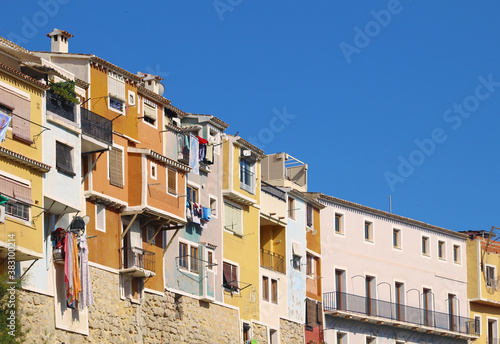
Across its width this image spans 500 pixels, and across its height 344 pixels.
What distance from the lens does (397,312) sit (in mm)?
74312

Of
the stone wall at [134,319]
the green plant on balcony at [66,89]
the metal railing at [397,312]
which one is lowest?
the stone wall at [134,319]

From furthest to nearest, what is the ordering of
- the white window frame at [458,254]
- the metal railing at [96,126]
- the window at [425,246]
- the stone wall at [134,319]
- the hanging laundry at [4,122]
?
the white window frame at [458,254]
the window at [425,246]
the metal railing at [96,126]
the stone wall at [134,319]
the hanging laundry at [4,122]

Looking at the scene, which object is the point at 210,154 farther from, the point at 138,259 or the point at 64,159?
the point at 64,159

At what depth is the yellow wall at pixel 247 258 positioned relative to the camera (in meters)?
60.0

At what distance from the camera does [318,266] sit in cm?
6962

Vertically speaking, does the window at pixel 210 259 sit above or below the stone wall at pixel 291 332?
above

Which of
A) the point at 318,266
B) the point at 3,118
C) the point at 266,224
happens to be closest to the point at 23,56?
the point at 3,118

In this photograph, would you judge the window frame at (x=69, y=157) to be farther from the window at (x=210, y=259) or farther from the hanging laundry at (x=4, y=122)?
the window at (x=210, y=259)

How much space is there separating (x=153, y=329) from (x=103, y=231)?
17.6 ft

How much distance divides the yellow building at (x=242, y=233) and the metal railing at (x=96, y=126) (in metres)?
11.8

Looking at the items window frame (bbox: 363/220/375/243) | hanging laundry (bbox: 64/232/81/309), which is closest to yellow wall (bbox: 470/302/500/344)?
window frame (bbox: 363/220/375/243)

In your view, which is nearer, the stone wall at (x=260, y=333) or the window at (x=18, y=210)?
the window at (x=18, y=210)

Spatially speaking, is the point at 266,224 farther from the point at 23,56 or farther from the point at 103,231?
the point at 23,56

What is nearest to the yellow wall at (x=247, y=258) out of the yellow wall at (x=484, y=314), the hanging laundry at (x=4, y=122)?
the hanging laundry at (x=4, y=122)
